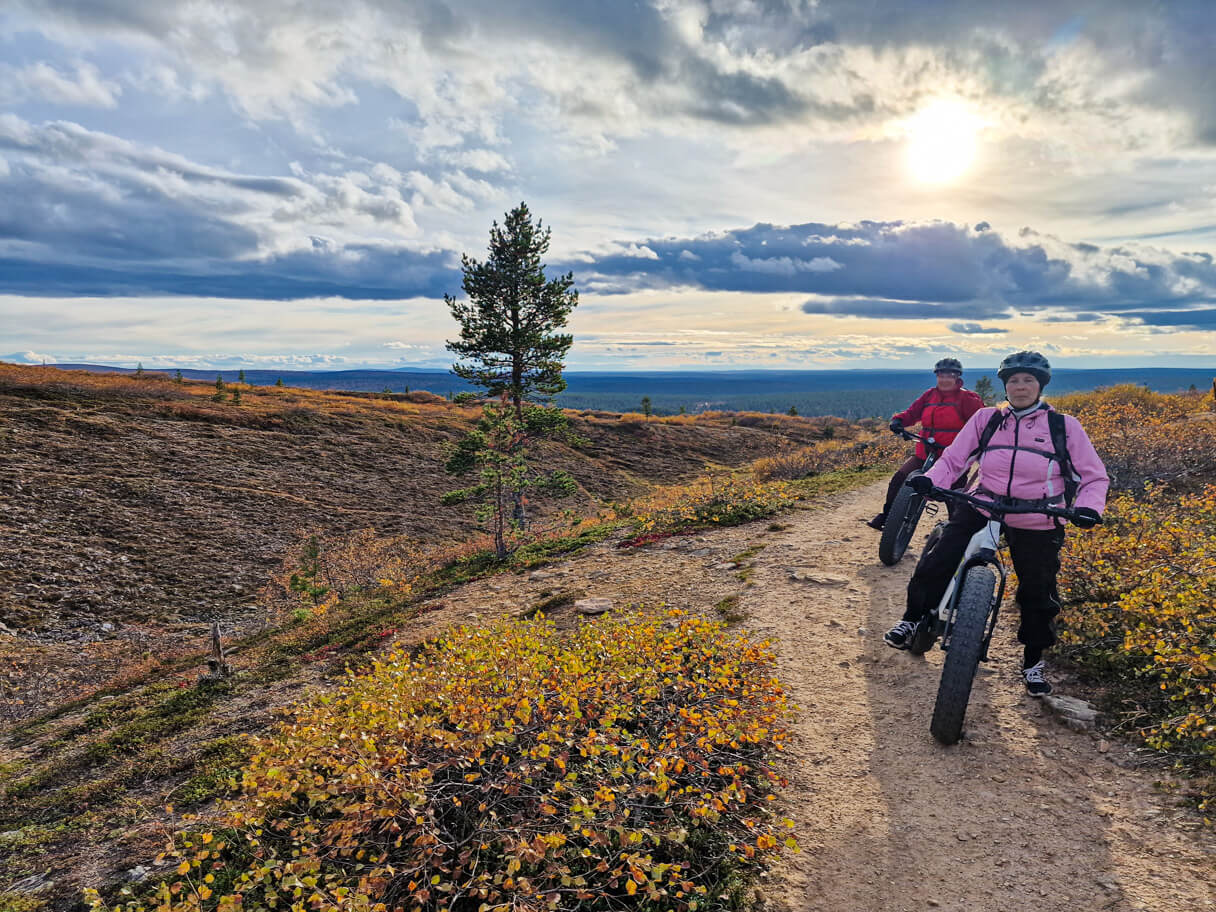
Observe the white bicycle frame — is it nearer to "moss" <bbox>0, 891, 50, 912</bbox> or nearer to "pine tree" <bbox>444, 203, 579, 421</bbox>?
"moss" <bbox>0, 891, 50, 912</bbox>

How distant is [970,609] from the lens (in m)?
5.00

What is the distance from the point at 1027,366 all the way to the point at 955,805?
3896mm

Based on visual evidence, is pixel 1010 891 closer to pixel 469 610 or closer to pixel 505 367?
pixel 469 610

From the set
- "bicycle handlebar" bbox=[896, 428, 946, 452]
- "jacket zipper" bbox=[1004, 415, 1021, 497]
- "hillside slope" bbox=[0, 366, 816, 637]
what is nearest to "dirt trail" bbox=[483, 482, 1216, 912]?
"jacket zipper" bbox=[1004, 415, 1021, 497]

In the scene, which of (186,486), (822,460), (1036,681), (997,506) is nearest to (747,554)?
(1036,681)

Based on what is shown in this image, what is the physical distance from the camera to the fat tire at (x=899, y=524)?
32.1 ft

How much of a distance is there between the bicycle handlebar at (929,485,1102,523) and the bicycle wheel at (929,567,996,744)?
567 mm

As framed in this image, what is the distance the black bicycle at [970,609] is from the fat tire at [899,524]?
4.37 m

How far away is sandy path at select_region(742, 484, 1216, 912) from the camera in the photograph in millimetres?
3762

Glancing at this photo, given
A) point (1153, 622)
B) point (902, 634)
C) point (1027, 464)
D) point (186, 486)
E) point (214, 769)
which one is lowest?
point (186, 486)

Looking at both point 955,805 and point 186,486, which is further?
point 186,486

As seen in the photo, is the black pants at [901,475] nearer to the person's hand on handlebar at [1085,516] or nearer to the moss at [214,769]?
the person's hand on handlebar at [1085,516]

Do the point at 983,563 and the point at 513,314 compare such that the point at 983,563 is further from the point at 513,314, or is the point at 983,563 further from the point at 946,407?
the point at 513,314

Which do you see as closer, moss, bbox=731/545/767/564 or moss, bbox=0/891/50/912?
moss, bbox=0/891/50/912
